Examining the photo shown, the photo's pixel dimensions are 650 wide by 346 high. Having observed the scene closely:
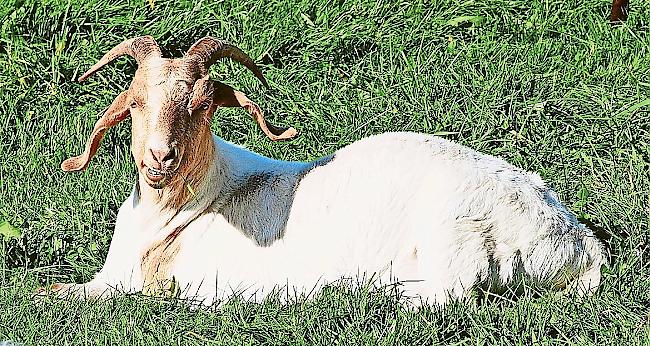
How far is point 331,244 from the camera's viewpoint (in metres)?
5.45

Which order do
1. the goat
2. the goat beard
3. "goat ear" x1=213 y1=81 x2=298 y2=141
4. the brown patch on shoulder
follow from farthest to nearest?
the brown patch on shoulder → "goat ear" x1=213 y1=81 x2=298 y2=141 → the goat beard → the goat

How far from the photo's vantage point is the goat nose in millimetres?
5066

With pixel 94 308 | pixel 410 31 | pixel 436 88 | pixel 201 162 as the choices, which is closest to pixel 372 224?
pixel 201 162

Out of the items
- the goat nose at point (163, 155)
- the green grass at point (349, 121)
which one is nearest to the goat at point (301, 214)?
the goat nose at point (163, 155)

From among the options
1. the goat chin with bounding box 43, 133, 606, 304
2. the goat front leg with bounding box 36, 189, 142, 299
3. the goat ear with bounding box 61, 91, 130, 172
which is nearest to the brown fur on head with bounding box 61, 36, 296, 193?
the goat ear with bounding box 61, 91, 130, 172

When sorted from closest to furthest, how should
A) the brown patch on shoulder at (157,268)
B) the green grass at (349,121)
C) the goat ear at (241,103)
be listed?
the green grass at (349,121) < the goat ear at (241,103) < the brown patch on shoulder at (157,268)

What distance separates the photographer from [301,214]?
5562mm

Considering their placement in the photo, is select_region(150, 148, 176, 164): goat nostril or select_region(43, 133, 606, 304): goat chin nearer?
Answer: select_region(150, 148, 176, 164): goat nostril

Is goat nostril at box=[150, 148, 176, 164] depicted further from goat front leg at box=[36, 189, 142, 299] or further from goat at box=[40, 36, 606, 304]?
goat front leg at box=[36, 189, 142, 299]

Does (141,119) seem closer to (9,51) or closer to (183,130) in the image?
(183,130)

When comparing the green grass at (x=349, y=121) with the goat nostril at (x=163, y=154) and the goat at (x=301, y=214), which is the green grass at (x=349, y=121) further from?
the goat nostril at (x=163, y=154)

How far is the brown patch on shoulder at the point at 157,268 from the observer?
18.3 feet

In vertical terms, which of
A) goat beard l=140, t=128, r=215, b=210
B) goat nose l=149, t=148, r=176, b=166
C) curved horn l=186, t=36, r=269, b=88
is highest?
curved horn l=186, t=36, r=269, b=88

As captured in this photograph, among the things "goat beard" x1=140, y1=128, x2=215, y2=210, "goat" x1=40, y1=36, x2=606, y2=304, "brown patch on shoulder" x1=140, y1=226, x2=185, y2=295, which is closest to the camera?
"goat" x1=40, y1=36, x2=606, y2=304
